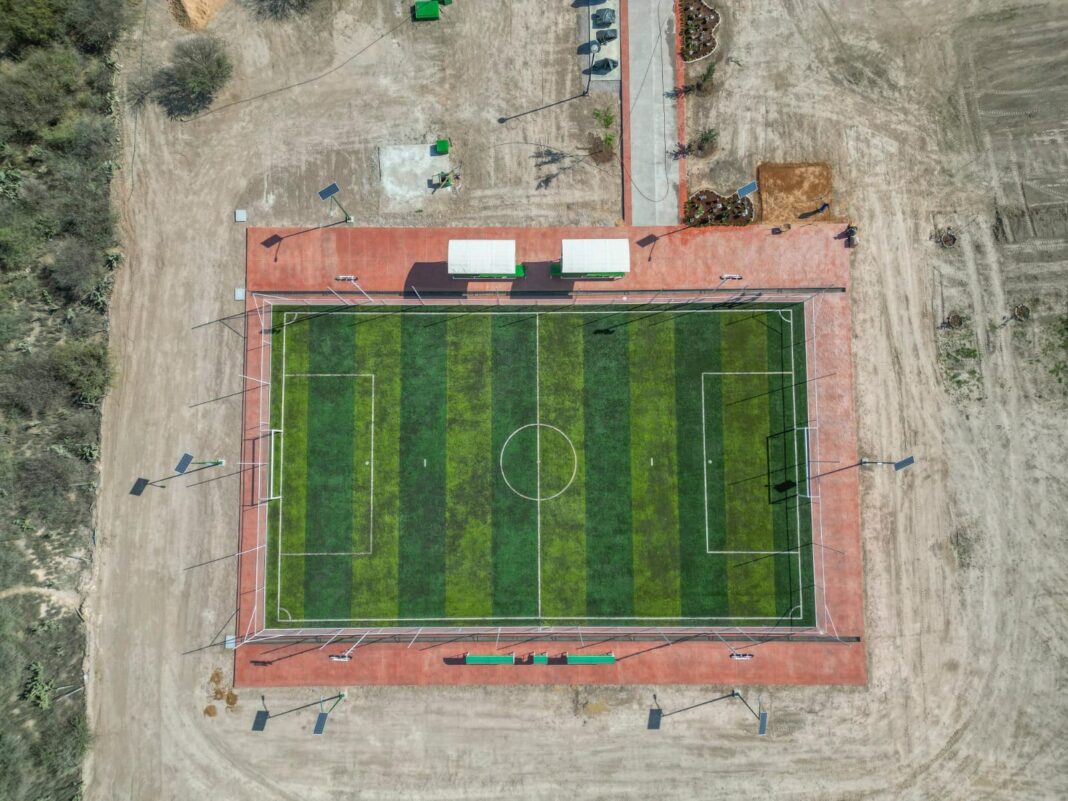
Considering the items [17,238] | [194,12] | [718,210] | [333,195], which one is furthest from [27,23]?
[718,210]

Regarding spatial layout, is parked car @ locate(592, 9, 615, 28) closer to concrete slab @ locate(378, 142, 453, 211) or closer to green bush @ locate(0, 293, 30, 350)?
concrete slab @ locate(378, 142, 453, 211)

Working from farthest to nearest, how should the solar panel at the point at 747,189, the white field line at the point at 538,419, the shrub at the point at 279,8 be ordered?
the shrub at the point at 279,8 → the solar panel at the point at 747,189 → the white field line at the point at 538,419

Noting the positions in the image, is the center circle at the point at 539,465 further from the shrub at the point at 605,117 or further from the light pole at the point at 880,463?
the shrub at the point at 605,117

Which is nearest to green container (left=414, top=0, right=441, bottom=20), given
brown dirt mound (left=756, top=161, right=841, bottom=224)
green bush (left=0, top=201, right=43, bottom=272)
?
brown dirt mound (left=756, top=161, right=841, bottom=224)

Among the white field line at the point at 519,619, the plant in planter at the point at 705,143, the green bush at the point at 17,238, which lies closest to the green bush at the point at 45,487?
the green bush at the point at 17,238

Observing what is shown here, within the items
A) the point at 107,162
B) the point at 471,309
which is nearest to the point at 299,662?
the point at 471,309

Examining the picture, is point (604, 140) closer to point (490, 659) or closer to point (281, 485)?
point (281, 485)
